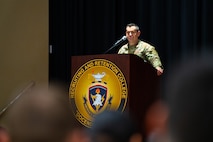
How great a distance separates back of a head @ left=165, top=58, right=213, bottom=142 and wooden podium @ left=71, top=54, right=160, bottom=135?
86.8 inches

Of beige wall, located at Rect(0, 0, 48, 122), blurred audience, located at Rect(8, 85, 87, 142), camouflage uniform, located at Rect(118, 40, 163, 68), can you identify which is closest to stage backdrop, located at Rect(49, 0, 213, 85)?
beige wall, located at Rect(0, 0, 48, 122)

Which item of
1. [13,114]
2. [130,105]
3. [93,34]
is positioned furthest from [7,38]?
[13,114]

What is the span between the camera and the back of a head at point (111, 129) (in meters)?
0.57

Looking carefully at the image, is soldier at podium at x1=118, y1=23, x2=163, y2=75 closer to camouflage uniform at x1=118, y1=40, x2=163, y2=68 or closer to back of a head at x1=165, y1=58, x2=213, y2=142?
camouflage uniform at x1=118, y1=40, x2=163, y2=68

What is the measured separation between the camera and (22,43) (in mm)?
5598

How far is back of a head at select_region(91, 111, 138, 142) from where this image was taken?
0.57 meters

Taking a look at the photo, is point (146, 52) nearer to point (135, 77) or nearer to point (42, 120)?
point (135, 77)

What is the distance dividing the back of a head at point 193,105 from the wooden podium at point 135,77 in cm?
221

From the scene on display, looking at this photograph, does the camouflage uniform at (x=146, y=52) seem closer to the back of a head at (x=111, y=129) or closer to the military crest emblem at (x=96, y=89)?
the military crest emblem at (x=96, y=89)

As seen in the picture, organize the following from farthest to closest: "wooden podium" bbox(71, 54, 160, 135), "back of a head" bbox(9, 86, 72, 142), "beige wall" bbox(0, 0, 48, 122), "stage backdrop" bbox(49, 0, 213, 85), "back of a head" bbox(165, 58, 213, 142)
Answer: "beige wall" bbox(0, 0, 48, 122) < "stage backdrop" bbox(49, 0, 213, 85) < "wooden podium" bbox(71, 54, 160, 135) < "back of a head" bbox(9, 86, 72, 142) < "back of a head" bbox(165, 58, 213, 142)

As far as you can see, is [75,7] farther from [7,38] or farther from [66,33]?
[7,38]

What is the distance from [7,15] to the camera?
5.61 m

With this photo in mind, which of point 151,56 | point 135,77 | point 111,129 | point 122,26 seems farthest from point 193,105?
point 122,26

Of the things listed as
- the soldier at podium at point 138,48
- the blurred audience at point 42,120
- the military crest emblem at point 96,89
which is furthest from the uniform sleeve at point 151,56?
the blurred audience at point 42,120
